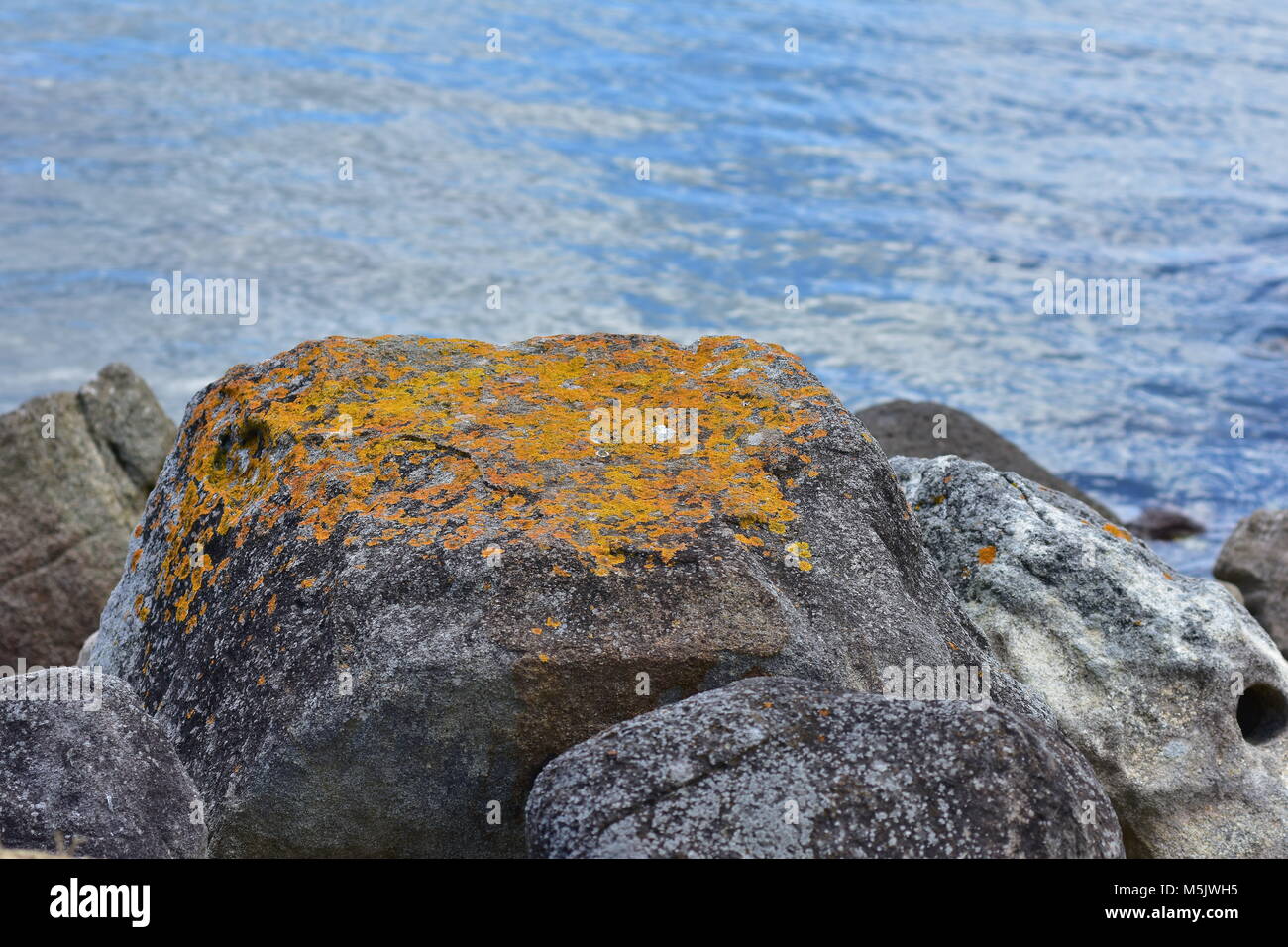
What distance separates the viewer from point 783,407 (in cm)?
516

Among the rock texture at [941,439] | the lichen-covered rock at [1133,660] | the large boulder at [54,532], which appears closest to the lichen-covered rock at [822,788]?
the lichen-covered rock at [1133,660]

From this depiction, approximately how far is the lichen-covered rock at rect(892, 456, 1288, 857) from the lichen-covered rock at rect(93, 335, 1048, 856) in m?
0.52

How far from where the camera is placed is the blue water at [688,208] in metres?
20.6

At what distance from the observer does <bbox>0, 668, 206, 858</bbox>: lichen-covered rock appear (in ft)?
12.4

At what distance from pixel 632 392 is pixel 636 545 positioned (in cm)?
104

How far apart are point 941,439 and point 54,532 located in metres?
5.72

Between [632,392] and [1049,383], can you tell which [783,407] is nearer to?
[632,392]

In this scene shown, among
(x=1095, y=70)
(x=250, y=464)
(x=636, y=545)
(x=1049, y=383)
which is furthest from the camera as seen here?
(x=1095, y=70)

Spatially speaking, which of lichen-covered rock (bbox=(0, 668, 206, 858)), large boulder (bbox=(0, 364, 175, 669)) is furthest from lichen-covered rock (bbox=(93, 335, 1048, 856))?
large boulder (bbox=(0, 364, 175, 669))

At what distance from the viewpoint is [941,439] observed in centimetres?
928

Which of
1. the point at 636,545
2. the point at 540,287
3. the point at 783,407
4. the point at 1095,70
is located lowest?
the point at 636,545
